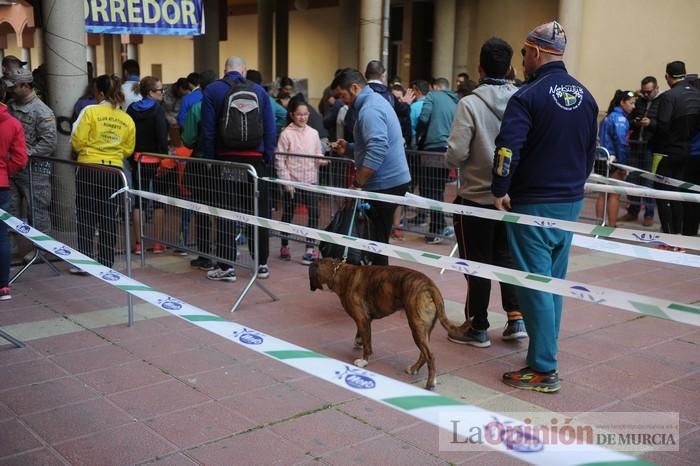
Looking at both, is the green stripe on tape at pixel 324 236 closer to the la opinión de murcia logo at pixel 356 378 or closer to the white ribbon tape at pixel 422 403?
the white ribbon tape at pixel 422 403

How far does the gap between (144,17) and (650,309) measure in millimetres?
7491

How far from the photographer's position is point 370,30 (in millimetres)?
15070

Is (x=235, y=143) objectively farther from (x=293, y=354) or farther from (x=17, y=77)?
(x=293, y=354)

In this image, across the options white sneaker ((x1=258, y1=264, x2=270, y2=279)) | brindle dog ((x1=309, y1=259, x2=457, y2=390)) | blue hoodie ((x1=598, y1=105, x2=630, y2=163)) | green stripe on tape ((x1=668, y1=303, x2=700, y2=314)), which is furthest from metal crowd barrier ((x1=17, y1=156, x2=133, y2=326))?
blue hoodie ((x1=598, y1=105, x2=630, y2=163))

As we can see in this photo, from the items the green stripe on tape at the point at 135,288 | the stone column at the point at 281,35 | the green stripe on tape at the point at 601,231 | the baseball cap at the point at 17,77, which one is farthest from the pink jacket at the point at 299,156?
the stone column at the point at 281,35

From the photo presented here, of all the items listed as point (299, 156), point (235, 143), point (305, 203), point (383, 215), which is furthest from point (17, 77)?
point (383, 215)

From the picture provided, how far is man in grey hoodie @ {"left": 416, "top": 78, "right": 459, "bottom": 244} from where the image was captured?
27.6 ft

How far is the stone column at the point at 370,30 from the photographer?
14938 millimetres

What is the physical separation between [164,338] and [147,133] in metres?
3.27

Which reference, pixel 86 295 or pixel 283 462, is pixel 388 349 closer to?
pixel 283 462

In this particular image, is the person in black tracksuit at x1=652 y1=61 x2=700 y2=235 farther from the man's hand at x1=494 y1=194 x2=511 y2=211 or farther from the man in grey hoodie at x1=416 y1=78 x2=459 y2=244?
the man's hand at x1=494 y1=194 x2=511 y2=211

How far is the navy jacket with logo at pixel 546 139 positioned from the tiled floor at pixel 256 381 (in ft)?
4.03

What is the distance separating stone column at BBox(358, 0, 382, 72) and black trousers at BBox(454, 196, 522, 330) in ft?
33.6

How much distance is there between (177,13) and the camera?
30.6 feet
